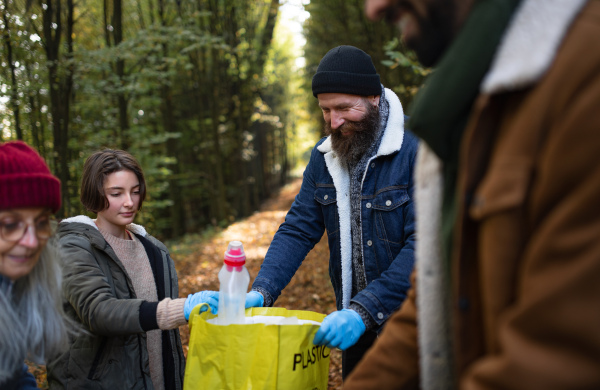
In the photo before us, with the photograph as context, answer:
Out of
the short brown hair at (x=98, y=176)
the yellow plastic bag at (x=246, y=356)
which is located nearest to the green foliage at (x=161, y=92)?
the short brown hair at (x=98, y=176)

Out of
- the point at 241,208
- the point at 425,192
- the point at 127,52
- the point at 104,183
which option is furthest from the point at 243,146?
the point at 425,192

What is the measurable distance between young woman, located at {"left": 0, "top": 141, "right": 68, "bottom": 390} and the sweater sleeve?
45 cm

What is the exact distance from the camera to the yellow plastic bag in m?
1.84

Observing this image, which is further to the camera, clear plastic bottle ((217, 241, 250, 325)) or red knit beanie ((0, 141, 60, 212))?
clear plastic bottle ((217, 241, 250, 325))

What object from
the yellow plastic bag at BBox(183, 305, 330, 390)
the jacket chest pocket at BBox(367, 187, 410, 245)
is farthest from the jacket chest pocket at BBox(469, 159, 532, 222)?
the jacket chest pocket at BBox(367, 187, 410, 245)

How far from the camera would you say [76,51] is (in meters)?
7.93

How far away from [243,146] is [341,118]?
1569 cm

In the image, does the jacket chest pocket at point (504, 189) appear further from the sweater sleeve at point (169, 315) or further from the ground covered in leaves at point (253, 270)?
the ground covered in leaves at point (253, 270)

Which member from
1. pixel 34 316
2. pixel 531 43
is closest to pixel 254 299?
pixel 34 316

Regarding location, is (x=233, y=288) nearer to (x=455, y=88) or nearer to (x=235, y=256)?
(x=235, y=256)

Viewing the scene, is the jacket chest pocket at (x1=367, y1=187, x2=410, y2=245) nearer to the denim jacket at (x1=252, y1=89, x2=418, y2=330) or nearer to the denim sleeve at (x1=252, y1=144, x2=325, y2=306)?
the denim jacket at (x1=252, y1=89, x2=418, y2=330)

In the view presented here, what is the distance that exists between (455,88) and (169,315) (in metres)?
1.77

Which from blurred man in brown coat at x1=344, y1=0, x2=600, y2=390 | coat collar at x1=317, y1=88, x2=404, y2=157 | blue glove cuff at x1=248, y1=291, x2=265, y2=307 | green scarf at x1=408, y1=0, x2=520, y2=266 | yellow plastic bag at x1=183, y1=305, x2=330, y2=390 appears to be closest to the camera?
blurred man in brown coat at x1=344, y1=0, x2=600, y2=390

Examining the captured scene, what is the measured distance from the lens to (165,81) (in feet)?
32.2
